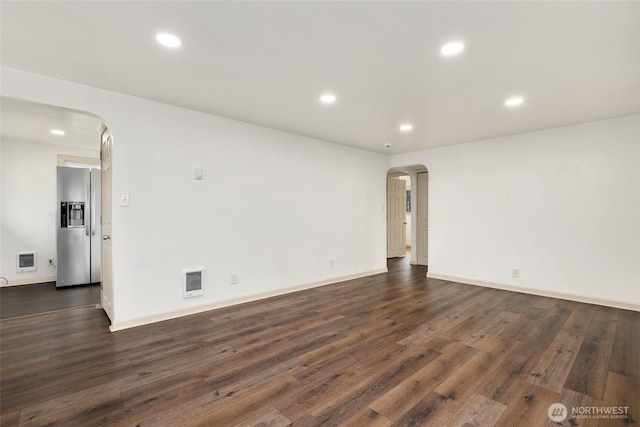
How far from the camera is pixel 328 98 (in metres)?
3.20

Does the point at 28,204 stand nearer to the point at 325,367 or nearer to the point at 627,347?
the point at 325,367

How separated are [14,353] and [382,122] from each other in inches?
179

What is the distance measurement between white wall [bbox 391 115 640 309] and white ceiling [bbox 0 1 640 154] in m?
0.67

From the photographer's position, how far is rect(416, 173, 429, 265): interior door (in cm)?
714

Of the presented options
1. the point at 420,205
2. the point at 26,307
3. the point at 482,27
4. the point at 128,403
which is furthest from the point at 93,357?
the point at 420,205

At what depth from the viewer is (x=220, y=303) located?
12.4 ft

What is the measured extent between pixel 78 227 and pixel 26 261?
42.6 inches

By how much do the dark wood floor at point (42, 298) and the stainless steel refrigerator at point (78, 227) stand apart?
233mm

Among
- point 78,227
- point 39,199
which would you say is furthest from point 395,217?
point 39,199

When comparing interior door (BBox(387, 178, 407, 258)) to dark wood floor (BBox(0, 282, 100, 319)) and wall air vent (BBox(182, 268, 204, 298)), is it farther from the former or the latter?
dark wood floor (BBox(0, 282, 100, 319))

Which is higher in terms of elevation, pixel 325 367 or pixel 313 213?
pixel 313 213

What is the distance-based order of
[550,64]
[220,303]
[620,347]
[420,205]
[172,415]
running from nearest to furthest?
[172,415] → [550,64] → [620,347] → [220,303] → [420,205]

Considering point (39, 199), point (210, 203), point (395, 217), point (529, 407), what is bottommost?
point (529, 407)

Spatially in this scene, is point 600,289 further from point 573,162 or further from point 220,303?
point 220,303
